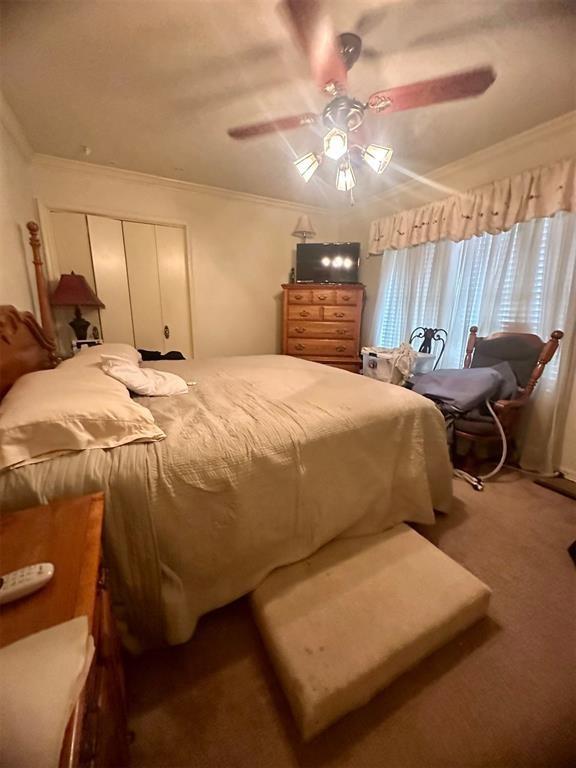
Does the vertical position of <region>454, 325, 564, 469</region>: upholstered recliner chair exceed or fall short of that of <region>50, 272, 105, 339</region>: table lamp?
it falls short

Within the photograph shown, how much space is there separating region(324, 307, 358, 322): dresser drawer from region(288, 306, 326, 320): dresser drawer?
0.09 metres

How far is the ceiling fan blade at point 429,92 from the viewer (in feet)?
4.44

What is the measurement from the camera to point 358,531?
1402mm

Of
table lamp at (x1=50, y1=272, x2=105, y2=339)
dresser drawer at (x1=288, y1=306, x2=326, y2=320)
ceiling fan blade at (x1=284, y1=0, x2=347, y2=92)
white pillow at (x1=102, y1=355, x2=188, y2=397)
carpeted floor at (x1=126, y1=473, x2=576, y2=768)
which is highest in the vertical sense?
ceiling fan blade at (x1=284, y1=0, x2=347, y2=92)

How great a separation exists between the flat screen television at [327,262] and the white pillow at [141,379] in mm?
2449

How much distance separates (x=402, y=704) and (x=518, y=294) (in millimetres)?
2657

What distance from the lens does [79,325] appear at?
2.90 metres

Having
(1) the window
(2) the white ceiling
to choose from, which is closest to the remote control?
(2) the white ceiling

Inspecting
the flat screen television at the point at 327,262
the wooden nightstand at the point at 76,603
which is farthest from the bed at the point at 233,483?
the flat screen television at the point at 327,262

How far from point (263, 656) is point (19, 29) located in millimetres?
2962

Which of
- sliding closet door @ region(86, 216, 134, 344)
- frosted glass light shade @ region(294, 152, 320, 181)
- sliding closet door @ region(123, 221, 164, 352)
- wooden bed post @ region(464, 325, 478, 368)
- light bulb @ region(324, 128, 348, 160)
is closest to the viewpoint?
light bulb @ region(324, 128, 348, 160)

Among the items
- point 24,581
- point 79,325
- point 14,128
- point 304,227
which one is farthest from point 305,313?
point 24,581

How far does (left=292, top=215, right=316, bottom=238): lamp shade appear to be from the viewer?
3.62 metres

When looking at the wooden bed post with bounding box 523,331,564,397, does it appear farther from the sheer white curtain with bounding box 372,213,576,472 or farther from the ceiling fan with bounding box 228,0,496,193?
the ceiling fan with bounding box 228,0,496,193
